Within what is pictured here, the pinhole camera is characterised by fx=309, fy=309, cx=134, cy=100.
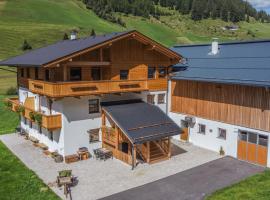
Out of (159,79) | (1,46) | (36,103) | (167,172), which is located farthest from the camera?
(1,46)

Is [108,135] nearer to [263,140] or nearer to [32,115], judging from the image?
[32,115]

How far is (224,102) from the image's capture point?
23.1 metres

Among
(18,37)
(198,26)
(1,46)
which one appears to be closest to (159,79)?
(1,46)

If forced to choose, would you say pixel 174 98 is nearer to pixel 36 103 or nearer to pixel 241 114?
pixel 241 114

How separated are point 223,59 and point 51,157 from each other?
15.3 m

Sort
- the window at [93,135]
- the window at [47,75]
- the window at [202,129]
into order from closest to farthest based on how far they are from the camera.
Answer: the window at [47,75] → the window at [93,135] → the window at [202,129]

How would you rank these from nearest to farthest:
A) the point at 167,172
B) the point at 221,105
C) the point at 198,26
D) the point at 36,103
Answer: the point at 167,172
the point at 221,105
the point at 36,103
the point at 198,26

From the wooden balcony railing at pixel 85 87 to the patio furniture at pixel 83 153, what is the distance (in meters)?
4.28

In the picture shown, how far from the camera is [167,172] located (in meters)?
20.1

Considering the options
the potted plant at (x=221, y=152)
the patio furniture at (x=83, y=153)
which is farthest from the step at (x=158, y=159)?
the patio furniture at (x=83, y=153)

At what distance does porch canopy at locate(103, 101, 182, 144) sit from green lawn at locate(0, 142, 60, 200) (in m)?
6.10

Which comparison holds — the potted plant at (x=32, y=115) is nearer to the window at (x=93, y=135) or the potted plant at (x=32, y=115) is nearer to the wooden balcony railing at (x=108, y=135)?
the window at (x=93, y=135)

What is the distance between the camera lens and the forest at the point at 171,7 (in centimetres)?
13462

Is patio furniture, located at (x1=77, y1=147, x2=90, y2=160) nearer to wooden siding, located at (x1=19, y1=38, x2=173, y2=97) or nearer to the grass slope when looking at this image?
wooden siding, located at (x1=19, y1=38, x2=173, y2=97)
